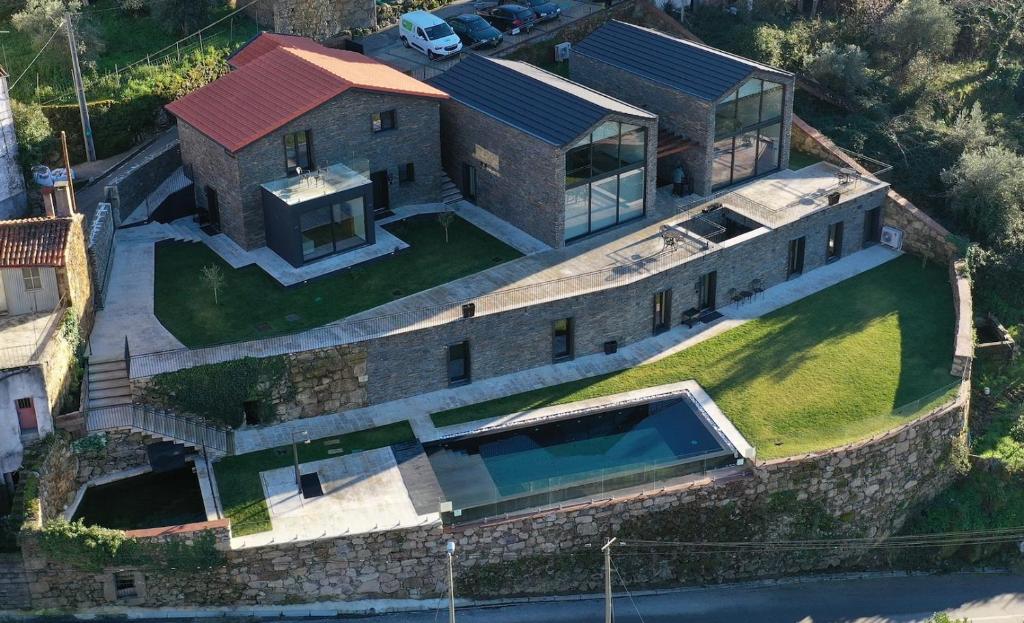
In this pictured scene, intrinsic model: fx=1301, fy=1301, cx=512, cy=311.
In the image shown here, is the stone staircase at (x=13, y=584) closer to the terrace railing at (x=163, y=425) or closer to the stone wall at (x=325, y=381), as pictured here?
the terrace railing at (x=163, y=425)

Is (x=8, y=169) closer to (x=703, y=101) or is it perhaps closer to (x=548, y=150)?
(x=548, y=150)

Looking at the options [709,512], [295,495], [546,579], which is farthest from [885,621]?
[295,495]

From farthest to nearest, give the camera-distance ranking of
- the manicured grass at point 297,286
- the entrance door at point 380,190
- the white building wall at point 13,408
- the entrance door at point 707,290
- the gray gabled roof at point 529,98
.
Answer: the entrance door at point 380,190, the entrance door at point 707,290, the gray gabled roof at point 529,98, the manicured grass at point 297,286, the white building wall at point 13,408

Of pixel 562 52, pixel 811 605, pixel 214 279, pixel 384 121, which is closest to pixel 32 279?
pixel 214 279

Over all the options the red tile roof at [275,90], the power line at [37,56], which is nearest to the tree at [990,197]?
the red tile roof at [275,90]

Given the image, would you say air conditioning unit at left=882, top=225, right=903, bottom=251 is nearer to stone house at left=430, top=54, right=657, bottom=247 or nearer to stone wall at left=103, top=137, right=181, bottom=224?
stone house at left=430, top=54, right=657, bottom=247

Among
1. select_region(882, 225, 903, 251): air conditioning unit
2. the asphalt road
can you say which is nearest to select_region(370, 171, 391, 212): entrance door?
the asphalt road
